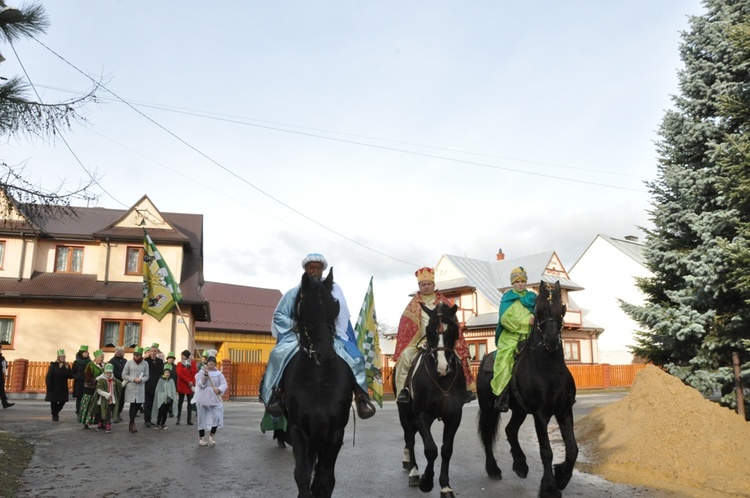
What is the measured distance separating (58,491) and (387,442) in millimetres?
7360

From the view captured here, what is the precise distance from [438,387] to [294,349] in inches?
94.6

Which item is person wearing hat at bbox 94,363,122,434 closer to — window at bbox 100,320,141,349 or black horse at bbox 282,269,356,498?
black horse at bbox 282,269,356,498

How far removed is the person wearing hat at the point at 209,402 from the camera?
12.7 m

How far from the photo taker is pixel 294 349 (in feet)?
21.5

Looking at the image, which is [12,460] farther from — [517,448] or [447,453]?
[517,448]

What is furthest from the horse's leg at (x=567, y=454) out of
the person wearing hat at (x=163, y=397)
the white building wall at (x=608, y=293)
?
the white building wall at (x=608, y=293)

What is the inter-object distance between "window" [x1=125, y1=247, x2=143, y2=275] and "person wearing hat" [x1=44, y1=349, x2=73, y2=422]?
13310mm

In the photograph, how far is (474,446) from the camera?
42.8 ft

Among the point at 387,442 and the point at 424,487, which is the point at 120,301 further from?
the point at 424,487

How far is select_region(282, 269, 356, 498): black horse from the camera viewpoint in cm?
582

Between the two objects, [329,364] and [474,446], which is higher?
[329,364]

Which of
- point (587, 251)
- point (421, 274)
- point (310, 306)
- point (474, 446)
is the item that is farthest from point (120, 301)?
point (587, 251)

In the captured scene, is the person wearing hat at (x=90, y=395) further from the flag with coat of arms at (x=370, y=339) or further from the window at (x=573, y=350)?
the window at (x=573, y=350)

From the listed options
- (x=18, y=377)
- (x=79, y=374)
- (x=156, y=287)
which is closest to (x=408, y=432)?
(x=79, y=374)
